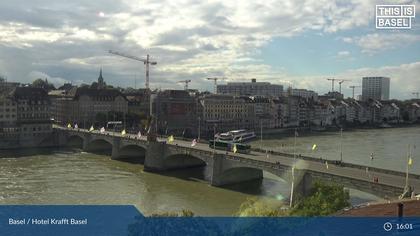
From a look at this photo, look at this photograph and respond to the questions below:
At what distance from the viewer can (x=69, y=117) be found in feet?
331

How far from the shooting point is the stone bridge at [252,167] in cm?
2995

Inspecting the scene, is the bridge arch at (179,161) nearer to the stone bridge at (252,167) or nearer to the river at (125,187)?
the stone bridge at (252,167)

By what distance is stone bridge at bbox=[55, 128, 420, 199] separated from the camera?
2995 cm

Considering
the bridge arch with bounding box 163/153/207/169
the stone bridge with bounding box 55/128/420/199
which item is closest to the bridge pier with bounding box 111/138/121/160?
the stone bridge with bounding box 55/128/420/199

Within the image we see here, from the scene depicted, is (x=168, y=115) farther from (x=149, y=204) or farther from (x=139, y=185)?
(x=149, y=204)

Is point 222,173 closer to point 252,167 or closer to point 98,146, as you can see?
point 252,167

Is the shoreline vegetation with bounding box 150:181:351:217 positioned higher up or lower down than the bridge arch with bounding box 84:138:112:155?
higher up

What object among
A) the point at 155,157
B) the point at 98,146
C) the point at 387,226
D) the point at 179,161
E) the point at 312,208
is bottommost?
the point at 98,146

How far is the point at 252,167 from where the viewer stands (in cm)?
3812

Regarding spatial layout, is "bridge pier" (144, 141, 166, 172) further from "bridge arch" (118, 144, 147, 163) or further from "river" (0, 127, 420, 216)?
"bridge arch" (118, 144, 147, 163)

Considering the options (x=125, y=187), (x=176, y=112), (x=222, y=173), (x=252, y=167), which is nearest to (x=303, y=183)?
(x=252, y=167)

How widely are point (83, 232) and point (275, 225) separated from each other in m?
14.0

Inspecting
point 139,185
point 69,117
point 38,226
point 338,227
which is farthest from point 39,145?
point 338,227

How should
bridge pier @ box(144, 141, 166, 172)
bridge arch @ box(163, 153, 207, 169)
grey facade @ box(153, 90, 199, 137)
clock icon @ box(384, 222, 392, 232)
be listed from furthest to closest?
grey facade @ box(153, 90, 199, 137) → bridge arch @ box(163, 153, 207, 169) → bridge pier @ box(144, 141, 166, 172) → clock icon @ box(384, 222, 392, 232)
